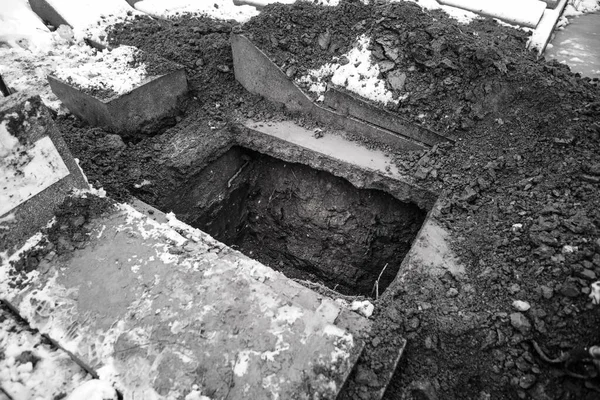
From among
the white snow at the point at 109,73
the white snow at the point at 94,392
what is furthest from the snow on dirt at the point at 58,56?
the white snow at the point at 94,392

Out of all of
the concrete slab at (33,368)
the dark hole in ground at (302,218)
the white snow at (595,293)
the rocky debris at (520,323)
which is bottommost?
the dark hole in ground at (302,218)

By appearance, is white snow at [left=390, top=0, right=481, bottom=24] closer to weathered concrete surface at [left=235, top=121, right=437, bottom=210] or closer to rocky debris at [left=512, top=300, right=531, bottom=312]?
weathered concrete surface at [left=235, top=121, right=437, bottom=210]

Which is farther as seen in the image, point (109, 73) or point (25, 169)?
point (109, 73)

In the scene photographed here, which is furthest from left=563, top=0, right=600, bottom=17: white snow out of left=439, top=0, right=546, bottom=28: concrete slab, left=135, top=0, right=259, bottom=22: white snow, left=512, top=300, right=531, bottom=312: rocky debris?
left=512, top=300, right=531, bottom=312: rocky debris

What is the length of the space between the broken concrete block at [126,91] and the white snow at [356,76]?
1.49m

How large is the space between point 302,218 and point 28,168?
2.78 meters

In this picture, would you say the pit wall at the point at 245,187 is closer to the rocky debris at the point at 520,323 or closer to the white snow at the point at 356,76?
the white snow at the point at 356,76

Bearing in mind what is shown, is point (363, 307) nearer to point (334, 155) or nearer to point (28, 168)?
point (334, 155)

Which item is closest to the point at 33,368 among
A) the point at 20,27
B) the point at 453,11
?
the point at 20,27

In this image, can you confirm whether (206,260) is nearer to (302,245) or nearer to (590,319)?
(302,245)

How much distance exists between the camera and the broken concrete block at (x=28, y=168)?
2.54 m

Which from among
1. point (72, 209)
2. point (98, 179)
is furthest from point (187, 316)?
point (98, 179)

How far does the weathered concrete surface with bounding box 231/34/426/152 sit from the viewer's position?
4016mm

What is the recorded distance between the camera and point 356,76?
4.10m
